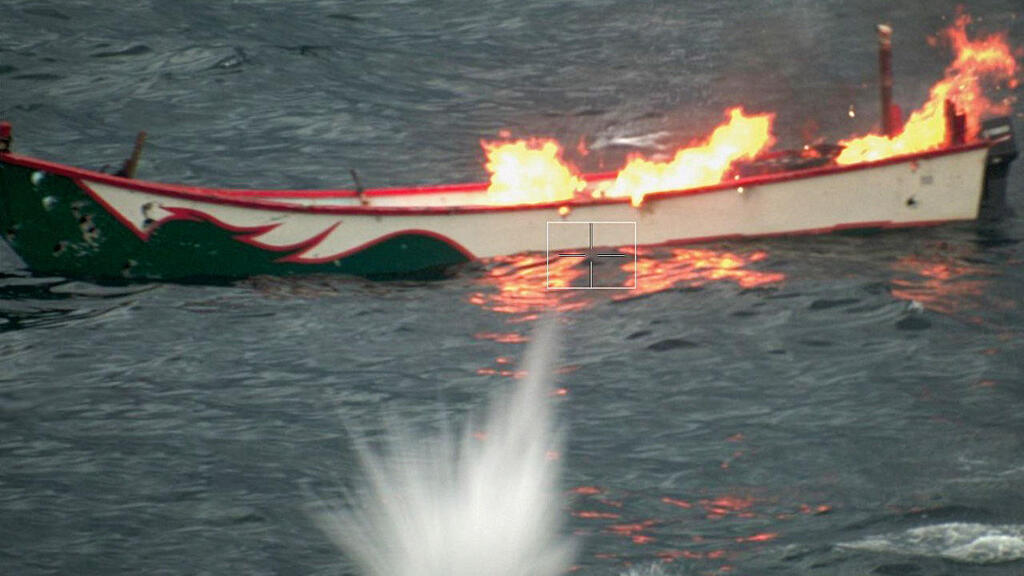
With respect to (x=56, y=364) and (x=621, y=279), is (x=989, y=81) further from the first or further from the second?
(x=56, y=364)

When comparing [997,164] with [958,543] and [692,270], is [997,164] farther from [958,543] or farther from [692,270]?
[958,543]

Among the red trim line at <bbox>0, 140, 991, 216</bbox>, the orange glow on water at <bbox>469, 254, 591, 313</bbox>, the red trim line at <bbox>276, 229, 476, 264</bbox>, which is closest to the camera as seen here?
the orange glow on water at <bbox>469, 254, 591, 313</bbox>

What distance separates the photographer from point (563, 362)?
2345 cm

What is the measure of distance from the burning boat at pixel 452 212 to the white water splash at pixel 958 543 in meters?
10.7

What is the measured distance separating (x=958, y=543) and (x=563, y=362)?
7.70 metres

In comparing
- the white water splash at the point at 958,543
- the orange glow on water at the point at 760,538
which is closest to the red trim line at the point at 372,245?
the orange glow on water at the point at 760,538

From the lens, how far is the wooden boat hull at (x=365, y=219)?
27.0 m

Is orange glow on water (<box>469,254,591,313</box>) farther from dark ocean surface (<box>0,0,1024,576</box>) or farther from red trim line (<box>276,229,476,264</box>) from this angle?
red trim line (<box>276,229,476,264</box>)

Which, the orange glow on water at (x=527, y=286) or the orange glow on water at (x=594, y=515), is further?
the orange glow on water at (x=527, y=286)

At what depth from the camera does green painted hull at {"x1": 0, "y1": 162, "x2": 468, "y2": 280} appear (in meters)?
27.2

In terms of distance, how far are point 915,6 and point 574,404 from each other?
26.8m

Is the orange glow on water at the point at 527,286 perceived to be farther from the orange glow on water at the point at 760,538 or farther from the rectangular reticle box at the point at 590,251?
the orange glow on water at the point at 760,538

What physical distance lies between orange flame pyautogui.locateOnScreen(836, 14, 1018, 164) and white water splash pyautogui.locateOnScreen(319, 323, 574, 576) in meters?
10.4

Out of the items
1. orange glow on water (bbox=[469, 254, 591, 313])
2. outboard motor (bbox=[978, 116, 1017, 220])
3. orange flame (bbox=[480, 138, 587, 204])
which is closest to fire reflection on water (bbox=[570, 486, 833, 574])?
orange glow on water (bbox=[469, 254, 591, 313])
